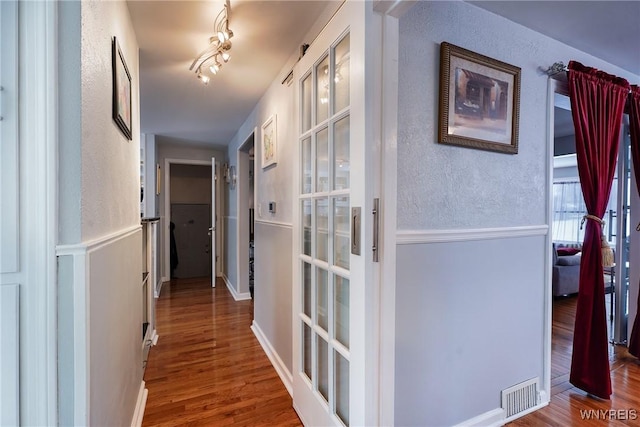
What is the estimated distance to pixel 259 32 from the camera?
5.67ft

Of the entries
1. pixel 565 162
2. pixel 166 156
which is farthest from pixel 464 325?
pixel 565 162

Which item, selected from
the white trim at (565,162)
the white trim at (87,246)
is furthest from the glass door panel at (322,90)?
the white trim at (565,162)

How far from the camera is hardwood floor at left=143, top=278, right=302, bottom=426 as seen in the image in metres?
1.75

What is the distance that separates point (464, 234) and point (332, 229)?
659 mm

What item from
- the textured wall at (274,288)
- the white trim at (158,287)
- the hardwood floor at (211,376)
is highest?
the textured wall at (274,288)

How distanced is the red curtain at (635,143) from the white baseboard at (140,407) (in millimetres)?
3436

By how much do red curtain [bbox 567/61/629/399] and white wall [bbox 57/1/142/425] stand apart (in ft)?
7.73

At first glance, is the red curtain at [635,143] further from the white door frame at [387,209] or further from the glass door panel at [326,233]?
the glass door panel at [326,233]

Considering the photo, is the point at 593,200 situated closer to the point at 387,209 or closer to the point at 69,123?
the point at 387,209

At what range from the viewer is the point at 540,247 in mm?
1750

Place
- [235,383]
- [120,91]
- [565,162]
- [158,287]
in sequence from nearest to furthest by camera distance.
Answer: [120,91], [235,383], [158,287], [565,162]

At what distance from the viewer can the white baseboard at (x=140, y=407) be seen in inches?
63.5

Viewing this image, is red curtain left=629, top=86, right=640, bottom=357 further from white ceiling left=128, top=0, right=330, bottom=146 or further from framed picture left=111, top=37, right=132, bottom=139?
framed picture left=111, top=37, right=132, bottom=139

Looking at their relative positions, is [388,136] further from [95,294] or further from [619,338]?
[619,338]
